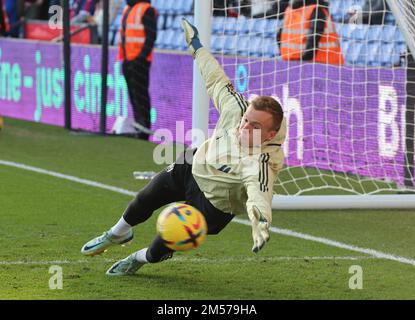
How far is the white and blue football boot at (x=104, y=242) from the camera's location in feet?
21.4

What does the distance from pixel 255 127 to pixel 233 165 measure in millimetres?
347

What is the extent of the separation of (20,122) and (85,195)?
20.5 ft

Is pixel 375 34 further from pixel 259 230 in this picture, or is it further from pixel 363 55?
pixel 259 230

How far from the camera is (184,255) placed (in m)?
7.13

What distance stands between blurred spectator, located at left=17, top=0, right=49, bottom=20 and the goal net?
26.4 ft

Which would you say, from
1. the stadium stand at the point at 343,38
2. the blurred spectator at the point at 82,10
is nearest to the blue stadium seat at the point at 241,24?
the stadium stand at the point at 343,38

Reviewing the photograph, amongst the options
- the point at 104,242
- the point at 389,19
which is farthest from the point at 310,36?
the point at 104,242

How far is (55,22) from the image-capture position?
15688mm

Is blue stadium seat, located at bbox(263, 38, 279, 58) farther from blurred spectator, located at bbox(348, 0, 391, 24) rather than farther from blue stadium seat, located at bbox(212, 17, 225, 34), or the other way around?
blue stadium seat, located at bbox(212, 17, 225, 34)

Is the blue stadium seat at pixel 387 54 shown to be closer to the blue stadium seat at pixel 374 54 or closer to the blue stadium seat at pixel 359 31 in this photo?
the blue stadium seat at pixel 374 54

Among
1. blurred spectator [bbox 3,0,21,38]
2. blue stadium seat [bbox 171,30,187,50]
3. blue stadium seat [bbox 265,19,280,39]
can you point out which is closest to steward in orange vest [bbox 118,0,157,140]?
blue stadium seat [bbox 265,19,280,39]

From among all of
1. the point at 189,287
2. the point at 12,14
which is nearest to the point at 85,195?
the point at 189,287

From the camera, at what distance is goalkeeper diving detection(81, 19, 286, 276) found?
5.76 metres

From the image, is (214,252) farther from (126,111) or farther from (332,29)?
(126,111)
